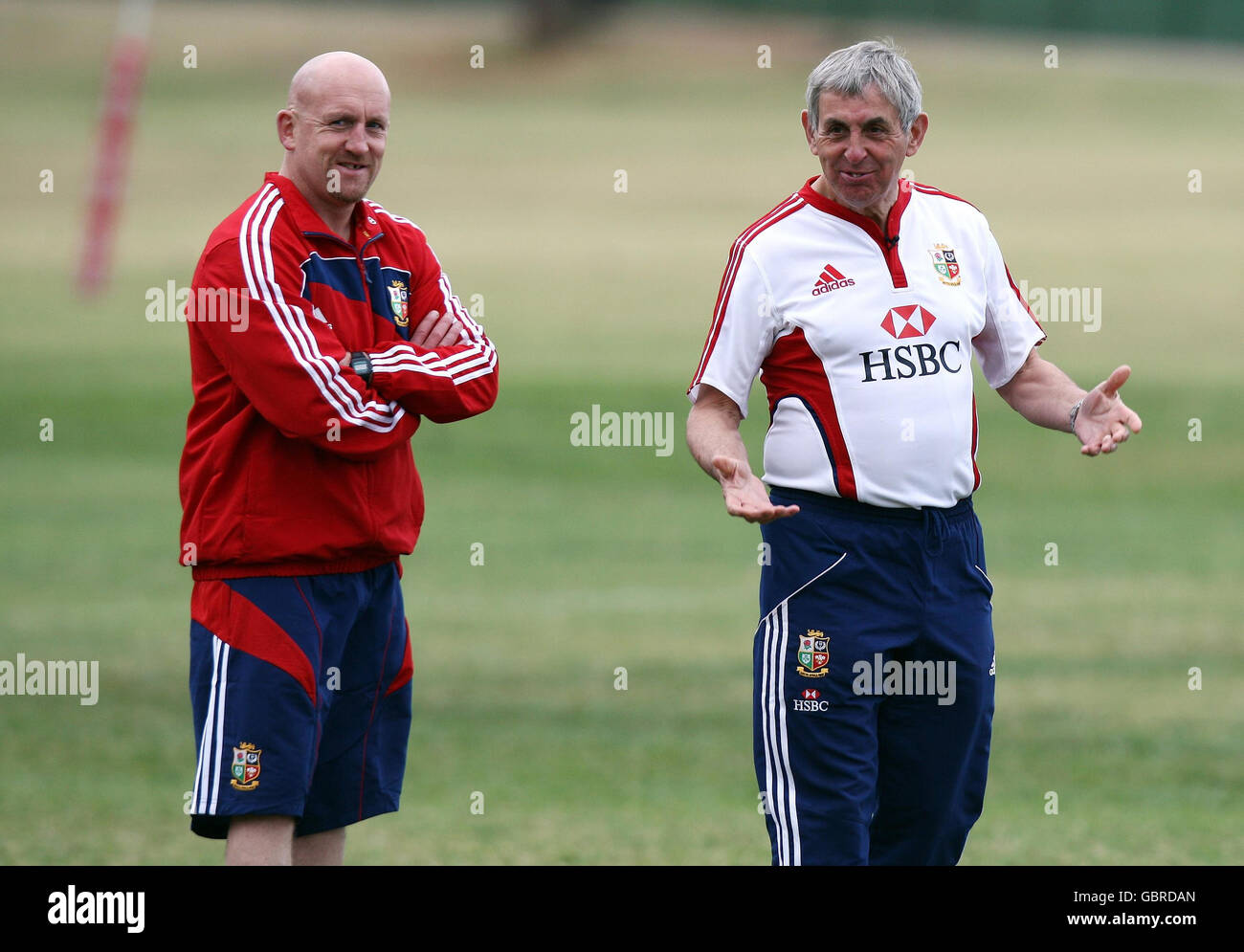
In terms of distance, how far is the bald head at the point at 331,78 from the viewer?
15.6ft

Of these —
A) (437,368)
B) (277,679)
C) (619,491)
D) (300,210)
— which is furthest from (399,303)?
(619,491)

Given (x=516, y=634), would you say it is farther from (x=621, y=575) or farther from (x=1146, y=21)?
(x=1146, y=21)

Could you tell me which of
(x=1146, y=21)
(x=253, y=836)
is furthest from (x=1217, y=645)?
(x=1146, y=21)

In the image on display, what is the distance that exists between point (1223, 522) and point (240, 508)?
12.5 metres

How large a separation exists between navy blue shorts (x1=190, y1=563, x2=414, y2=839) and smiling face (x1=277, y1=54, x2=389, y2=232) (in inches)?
39.5

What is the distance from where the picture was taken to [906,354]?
4.71 metres

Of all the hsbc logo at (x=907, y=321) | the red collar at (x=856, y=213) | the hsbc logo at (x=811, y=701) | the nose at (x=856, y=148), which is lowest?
the hsbc logo at (x=811, y=701)

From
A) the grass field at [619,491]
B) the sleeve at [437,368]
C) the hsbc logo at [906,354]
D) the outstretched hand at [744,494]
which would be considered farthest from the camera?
the grass field at [619,491]

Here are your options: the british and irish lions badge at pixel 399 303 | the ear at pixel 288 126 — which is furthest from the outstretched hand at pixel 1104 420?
the ear at pixel 288 126

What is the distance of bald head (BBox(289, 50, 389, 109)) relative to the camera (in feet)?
15.6

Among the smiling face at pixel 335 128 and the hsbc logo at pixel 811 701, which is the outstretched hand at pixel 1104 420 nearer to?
the hsbc logo at pixel 811 701

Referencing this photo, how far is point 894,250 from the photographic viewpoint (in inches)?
188

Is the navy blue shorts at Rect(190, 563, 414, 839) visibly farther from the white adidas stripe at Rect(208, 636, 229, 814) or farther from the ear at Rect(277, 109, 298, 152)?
the ear at Rect(277, 109, 298, 152)

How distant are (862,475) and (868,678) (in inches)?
20.1
